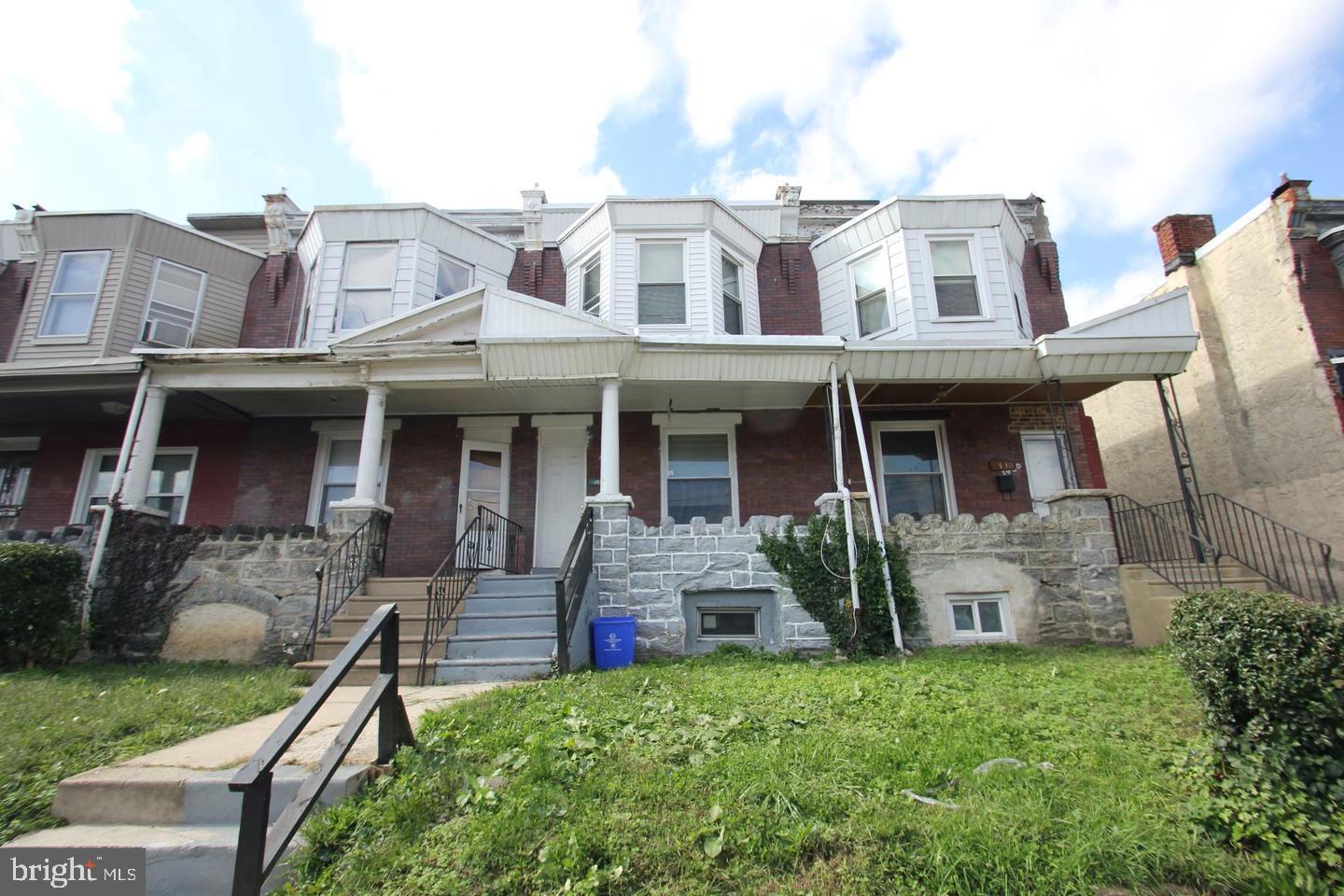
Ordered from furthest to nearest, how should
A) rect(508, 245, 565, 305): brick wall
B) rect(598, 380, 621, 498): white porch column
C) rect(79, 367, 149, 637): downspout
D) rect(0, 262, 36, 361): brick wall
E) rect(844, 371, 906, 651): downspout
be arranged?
rect(508, 245, 565, 305): brick wall
rect(0, 262, 36, 361): brick wall
rect(598, 380, 621, 498): white porch column
rect(79, 367, 149, 637): downspout
rect(844, 371, 906, 651): downspout

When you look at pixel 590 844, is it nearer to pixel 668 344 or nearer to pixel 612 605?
pixel 612 605

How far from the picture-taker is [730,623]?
796cm

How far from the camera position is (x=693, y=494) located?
10625 mm

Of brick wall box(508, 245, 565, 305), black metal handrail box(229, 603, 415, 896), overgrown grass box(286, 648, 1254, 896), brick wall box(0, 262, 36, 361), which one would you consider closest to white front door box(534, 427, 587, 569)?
brick wall box(508, 245, 565, 305)

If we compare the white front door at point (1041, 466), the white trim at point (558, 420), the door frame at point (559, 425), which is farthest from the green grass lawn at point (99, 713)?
the white front door at point (1041, 466)

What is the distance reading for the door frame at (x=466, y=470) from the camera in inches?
408

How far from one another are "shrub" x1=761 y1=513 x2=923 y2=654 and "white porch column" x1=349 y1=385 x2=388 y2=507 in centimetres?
514

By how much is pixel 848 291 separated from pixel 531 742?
Answer: 9.88m

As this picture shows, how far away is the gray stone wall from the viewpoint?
7.76 metres

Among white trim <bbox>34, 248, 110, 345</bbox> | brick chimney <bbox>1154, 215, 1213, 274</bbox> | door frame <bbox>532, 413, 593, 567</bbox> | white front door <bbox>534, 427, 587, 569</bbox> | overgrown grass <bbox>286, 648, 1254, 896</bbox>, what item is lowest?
overgrown grass <bbox>286, 648, 1254, 896</bbox>

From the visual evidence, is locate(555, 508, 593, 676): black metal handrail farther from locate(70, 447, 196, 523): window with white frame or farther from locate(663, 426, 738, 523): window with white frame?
locate(70, 447, 196, 523): window with white frame

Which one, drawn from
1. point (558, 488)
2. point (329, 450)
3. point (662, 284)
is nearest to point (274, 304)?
point (329, 450)

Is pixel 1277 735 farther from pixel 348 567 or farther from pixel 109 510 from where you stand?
pixel 109 510

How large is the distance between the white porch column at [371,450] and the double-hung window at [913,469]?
772 cm
